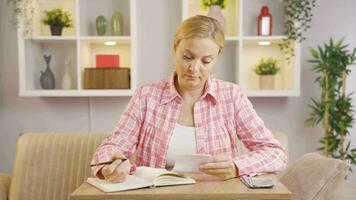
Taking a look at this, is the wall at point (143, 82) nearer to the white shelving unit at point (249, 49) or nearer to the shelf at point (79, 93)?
the white shelving unit at point (249, 49)

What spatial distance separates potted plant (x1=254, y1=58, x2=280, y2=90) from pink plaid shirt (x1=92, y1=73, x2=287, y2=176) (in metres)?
1.16

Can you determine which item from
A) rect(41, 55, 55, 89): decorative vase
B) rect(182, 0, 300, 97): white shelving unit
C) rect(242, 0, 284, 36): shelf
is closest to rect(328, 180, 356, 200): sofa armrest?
rect(182, 0, 300, 97): white shelving unit

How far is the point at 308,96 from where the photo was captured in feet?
10.1

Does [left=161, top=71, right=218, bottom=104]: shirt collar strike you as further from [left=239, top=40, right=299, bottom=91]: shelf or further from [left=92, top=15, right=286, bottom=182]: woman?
[left=239, top=40, right=299, bottom=91]: shelf

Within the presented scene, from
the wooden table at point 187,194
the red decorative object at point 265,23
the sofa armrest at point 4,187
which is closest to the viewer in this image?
the wooden table at point 187,194

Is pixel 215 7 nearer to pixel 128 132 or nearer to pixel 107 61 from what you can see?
pixel 107 61

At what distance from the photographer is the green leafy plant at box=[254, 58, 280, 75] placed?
2891 millimetres

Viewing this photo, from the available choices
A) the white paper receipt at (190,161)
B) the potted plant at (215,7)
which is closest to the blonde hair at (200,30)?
the white paper receipt at (190,161)

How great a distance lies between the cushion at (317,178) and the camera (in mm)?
1533

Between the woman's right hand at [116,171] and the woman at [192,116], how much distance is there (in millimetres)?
220

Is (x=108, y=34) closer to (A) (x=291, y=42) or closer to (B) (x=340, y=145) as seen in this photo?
(A) (x=291, y=42)

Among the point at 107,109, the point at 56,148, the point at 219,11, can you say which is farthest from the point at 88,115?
the point at 219,11

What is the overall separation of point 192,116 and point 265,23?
140 cm

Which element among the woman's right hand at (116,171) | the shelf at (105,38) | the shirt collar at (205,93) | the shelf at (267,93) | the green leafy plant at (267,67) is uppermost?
the shelf at (105,38)
